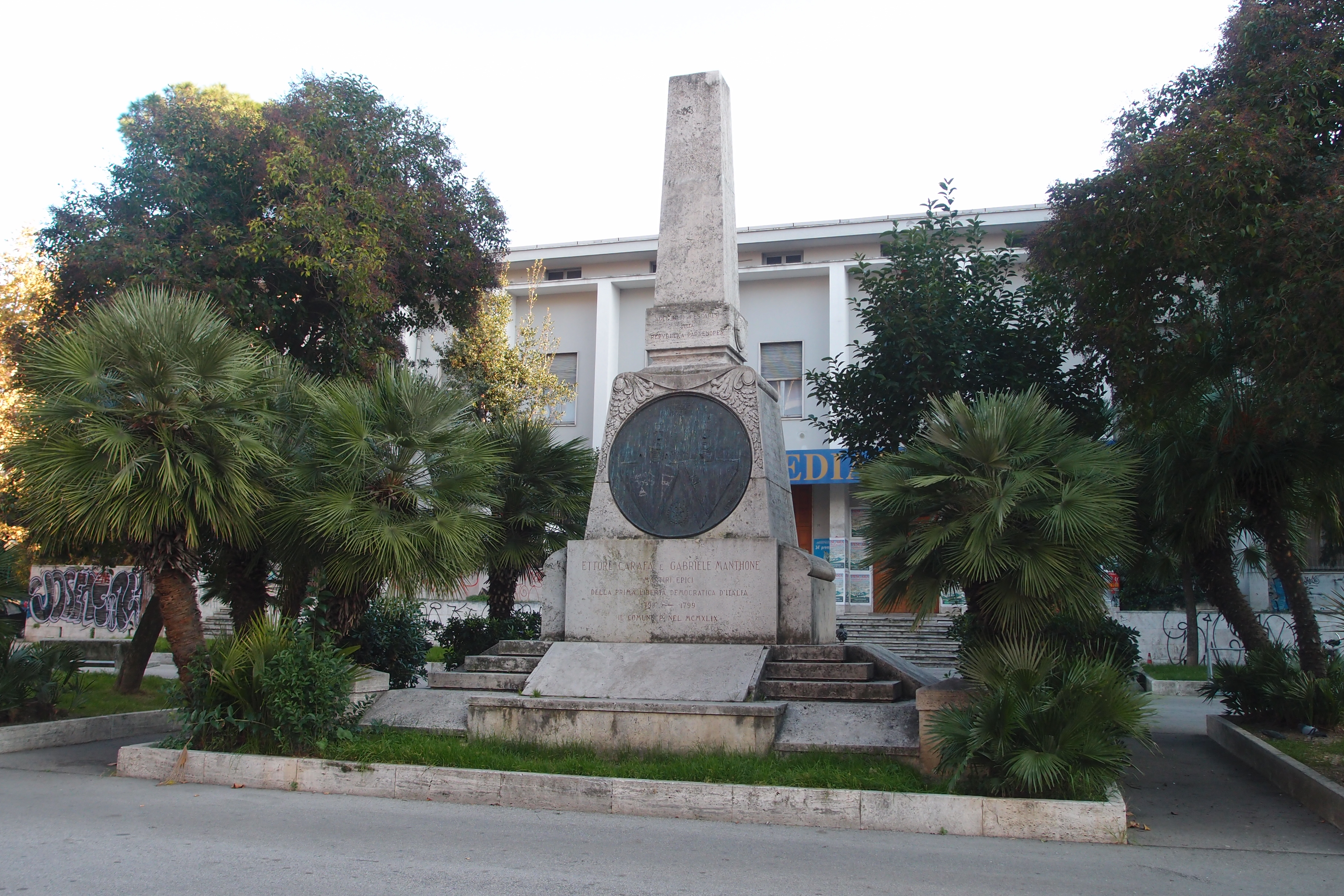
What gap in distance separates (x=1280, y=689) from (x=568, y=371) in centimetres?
2044

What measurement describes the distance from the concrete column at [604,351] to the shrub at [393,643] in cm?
1425

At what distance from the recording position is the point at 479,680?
9.88 metres

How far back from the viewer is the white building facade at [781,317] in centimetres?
2553

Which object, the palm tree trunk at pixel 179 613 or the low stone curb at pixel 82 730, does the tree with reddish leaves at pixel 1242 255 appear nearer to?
the palm tree trunk at pixel 179 613

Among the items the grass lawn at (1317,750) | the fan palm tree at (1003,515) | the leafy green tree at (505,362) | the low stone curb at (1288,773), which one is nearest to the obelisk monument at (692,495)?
the fan palm tree at (1003,515)

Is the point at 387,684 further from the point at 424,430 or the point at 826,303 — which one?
the point at 826,303

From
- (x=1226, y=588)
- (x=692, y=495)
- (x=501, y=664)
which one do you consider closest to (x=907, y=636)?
(x=1226, y=588)

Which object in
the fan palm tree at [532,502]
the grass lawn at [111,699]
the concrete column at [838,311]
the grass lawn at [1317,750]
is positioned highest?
the concrete column at [838,311]

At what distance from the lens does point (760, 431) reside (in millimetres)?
10281

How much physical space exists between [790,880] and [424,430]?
5987 mm

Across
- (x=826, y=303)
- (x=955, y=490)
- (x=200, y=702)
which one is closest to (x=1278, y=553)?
(x=955, y=490)

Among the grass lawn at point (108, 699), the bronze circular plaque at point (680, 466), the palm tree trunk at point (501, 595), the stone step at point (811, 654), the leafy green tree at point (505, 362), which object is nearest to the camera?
the stone step at point (811, 654)

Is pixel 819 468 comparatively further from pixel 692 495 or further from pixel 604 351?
pixel 692 495

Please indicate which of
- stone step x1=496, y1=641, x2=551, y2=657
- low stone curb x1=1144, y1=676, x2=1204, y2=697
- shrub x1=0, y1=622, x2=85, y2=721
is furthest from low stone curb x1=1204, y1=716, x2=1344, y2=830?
shrub x1=0, y1=622, x2=85, y2=721
